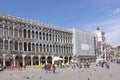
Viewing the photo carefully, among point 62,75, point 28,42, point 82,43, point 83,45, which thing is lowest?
point 62,75

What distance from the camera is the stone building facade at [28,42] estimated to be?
5728 cm

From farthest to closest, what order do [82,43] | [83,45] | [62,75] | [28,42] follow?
[83,45]
[82,43]
[28,42]
[62,75]

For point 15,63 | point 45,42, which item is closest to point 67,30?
point 45,42

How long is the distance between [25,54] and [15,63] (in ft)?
10.8

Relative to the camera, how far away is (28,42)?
208 feet

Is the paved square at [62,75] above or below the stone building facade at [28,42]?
below

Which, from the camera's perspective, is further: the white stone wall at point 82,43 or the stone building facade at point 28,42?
the white stone wall at point 82,43

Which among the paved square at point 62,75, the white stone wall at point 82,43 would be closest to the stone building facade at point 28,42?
the white stone wall at point 82,43

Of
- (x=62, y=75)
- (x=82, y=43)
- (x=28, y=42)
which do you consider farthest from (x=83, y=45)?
(x=62, y=75)

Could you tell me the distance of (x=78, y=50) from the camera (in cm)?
8769

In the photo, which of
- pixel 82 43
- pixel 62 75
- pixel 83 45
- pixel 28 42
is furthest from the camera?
pixel 83 45

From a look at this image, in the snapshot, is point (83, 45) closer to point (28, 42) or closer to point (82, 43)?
point (82, 43)

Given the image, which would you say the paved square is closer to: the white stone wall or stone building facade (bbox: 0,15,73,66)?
stone building facade (bbox: 0,15,73,66)

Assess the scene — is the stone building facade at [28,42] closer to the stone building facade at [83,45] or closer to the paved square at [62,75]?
the stone building facade at [83,45]
